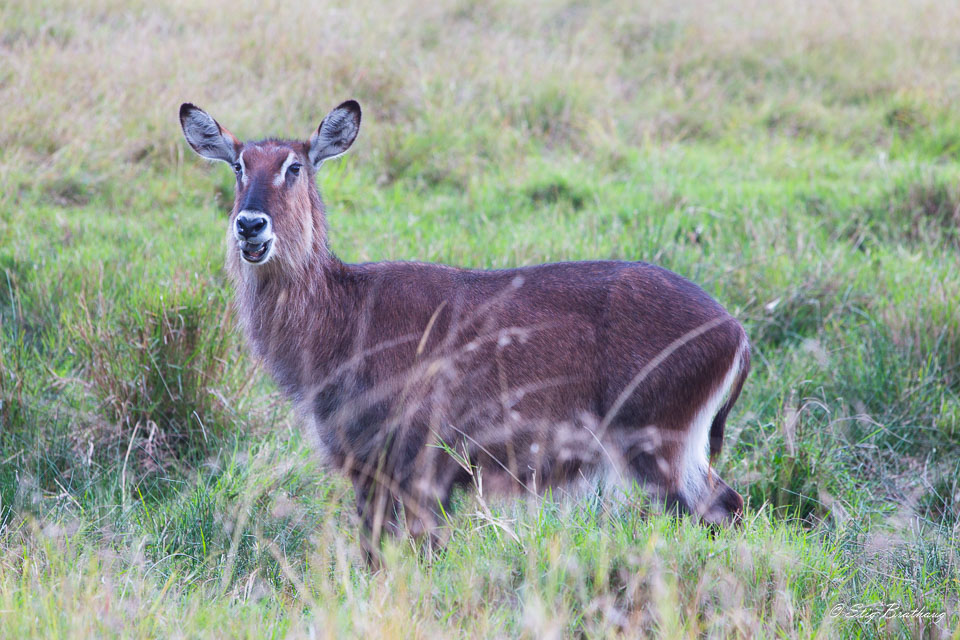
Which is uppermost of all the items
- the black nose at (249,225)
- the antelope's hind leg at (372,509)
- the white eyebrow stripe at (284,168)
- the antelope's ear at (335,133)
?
the antelope's ear at (335,133)

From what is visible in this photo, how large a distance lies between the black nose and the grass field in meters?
0.68

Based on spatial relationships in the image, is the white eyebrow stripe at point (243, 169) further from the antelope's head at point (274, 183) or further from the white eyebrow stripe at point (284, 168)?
the white eyebrow stripe at point (284, 168)

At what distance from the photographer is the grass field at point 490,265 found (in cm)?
246

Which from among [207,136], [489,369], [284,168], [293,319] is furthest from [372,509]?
[207,136]

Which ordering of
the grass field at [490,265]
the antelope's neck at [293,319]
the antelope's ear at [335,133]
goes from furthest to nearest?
1. the antelope's ear at [335,133]
2. the antelope's neck at [293,319]
3. the grass field at [490,265]

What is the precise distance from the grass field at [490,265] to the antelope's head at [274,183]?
0.59 metres

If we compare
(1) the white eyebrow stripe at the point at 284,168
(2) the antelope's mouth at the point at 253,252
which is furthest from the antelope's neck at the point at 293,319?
(1) the white eyebrow stripe at the point at 284,168

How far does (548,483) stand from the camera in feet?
10.9

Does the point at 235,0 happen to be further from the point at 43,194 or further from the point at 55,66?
the point at 43,194

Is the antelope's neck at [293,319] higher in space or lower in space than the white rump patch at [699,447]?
higher

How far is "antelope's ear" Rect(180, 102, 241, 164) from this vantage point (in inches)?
141

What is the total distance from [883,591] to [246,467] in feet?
6.87

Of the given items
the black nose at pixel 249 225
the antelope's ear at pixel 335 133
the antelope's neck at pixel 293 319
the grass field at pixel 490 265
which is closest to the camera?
the grass field at pixel 490 265

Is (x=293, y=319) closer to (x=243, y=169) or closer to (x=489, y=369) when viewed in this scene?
(x=243, y=169)
